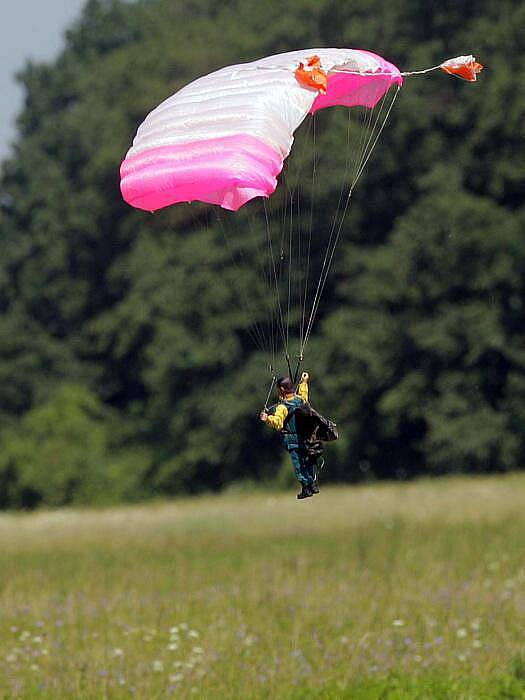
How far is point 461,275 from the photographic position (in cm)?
3491

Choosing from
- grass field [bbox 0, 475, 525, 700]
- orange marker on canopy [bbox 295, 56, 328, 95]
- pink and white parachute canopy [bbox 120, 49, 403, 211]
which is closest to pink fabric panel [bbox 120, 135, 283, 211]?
pink and white parachute canopy [bbox 120, 49, 403, 211]

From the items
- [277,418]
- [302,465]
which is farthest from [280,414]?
[302,465]

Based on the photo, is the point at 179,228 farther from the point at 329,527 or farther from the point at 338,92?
the point at 338,92

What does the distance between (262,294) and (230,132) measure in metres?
27.5

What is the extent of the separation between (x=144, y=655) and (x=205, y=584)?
15.3 feet

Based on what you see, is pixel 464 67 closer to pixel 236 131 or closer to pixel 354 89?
pixel 354 89

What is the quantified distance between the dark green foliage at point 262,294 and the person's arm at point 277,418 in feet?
63.2

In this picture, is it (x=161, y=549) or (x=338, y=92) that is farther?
(x=161, y=549)

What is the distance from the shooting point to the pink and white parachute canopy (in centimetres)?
1062

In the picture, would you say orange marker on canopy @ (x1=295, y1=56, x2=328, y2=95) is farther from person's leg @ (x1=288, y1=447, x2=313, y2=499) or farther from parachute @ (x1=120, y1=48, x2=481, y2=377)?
person's leg @ (x1=288, y1=447, x2=313, y2=499)

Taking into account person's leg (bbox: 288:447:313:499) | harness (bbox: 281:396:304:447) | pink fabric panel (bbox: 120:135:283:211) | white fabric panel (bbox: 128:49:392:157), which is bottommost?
person's leg (bbox: 288:447:313:499)

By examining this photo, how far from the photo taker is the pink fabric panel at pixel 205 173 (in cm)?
1050

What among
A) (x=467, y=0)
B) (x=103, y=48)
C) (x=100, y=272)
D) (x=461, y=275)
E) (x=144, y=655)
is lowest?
(x=144, y=655)

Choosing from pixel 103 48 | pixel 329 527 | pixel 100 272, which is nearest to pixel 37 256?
pixel 100 272
